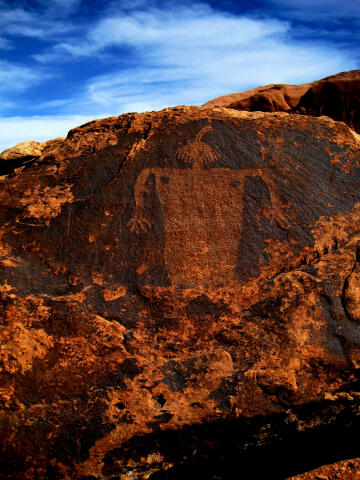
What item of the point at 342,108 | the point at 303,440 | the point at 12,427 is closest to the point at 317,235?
the point at 303,440

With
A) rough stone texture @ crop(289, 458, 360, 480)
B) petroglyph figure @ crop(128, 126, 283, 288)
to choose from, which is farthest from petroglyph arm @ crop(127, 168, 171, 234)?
rough stone texture @ crop(289, 458, 360, 480)

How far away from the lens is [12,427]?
6.00 ft

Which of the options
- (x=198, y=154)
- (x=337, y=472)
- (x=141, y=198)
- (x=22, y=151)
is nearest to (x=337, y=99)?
(x=198, y=154)

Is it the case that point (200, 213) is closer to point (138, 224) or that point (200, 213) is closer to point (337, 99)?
point (138, 224)

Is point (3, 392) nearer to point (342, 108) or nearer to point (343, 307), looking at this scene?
point (343, 307)

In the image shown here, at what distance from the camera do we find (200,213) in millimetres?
2182

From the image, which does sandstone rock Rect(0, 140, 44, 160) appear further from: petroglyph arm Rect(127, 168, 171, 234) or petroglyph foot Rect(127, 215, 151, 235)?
petroglyph foot Rect(127, 215, 151, 235)

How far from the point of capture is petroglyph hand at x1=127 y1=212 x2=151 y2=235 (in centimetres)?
215

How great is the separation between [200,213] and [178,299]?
0.51m

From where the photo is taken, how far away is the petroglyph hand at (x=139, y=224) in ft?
7.05

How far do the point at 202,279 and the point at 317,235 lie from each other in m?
0.73

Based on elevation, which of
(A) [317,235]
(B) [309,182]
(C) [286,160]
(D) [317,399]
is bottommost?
(D) [317,399]

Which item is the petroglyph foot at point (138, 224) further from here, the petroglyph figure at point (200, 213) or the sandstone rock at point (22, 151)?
the sandstone rock at point (22, 151)

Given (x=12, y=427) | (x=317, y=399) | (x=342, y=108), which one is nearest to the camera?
(x=12, y=427)
